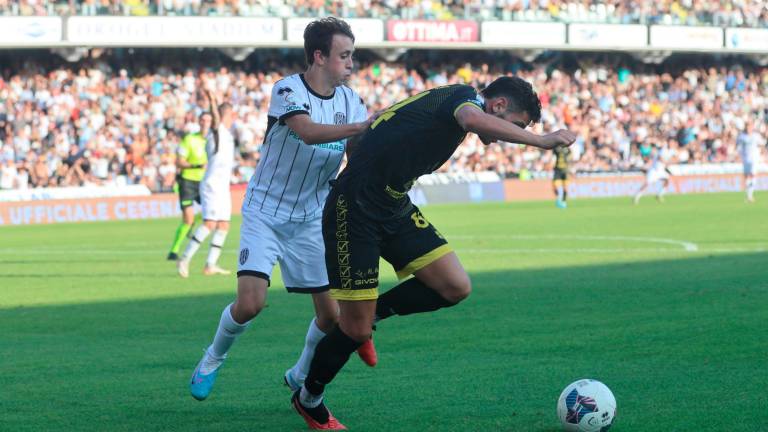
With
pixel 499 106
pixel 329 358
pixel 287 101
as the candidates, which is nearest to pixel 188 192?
pixel 287 101

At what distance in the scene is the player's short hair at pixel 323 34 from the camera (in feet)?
25.0

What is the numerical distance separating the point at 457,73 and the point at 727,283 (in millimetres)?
35800

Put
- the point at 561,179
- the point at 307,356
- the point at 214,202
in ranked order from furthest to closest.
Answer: the point at 561,179, the point at 214,202, the point at 307,356

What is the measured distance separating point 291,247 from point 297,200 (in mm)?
301

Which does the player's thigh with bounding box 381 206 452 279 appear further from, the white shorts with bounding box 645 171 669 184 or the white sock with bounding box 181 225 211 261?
the white shorts with bounding box 645 171 669 184

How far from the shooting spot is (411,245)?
24.0ft

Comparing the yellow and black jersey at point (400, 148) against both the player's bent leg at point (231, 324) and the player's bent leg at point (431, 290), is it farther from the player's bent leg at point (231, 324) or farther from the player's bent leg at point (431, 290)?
the player's bent leg at point (231, 324)

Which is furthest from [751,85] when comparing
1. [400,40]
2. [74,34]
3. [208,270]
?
[208,270]

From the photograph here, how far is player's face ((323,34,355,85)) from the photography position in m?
7.62

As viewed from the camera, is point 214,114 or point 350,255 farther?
point 214,114

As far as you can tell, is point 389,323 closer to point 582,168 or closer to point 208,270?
point 208,270

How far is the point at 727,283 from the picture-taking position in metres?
14.4

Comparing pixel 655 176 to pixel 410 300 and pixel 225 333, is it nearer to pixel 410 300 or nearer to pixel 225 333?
pixel 410 300

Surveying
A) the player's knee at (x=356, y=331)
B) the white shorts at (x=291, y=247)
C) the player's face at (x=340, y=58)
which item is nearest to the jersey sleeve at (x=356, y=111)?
the player's face at (x=340, y=58)
